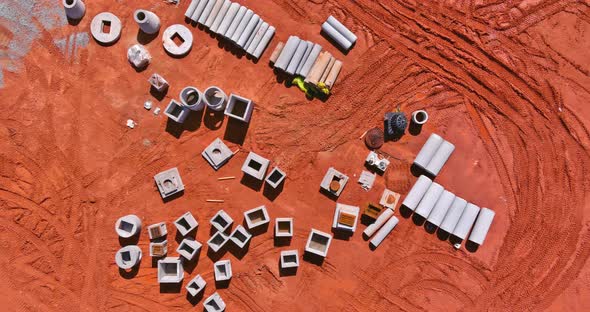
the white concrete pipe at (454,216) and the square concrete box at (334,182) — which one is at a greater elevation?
the white concrete pipe at (454,216)

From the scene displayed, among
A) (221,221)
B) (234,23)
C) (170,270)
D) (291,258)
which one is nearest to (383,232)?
(291,258)

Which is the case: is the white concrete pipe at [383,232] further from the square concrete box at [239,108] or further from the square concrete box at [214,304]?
the square concrete box at [239,108]

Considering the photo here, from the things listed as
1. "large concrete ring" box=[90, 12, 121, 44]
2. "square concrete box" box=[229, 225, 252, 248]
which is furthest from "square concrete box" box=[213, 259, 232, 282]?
"large concrete ring" box=[90, 12, 121, 44]

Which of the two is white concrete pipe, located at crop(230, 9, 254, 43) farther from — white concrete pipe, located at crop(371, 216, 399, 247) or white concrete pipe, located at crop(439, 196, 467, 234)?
white concrete pipe, located at crop(439, 196, 467, 234)

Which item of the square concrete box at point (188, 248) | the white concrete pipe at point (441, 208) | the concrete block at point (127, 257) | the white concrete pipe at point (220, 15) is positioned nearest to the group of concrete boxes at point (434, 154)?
the white concrete pipe at point (441, 208)

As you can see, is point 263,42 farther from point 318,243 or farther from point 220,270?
point 220,270

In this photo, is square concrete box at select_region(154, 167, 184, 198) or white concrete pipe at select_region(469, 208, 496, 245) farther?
square concrete box at select_region(154, 167, 184, 198)
